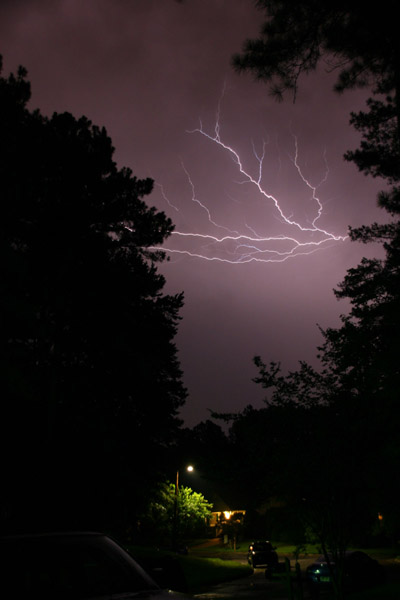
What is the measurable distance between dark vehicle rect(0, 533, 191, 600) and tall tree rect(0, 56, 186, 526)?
1355 centimetres

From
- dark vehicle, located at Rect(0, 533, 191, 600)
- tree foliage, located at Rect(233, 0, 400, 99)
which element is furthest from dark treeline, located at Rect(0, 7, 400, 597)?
dark vehicle, located at Rect(0, 533, 191, 600)

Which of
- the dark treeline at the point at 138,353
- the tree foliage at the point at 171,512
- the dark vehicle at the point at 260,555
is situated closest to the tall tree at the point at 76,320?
the dark treeline at the point at 138,353

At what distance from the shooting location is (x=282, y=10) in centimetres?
941

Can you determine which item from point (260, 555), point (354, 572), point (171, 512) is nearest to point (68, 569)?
Result: point (354, 572)

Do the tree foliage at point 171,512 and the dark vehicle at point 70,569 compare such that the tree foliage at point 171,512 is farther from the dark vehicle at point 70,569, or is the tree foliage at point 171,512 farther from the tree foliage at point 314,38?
the dark vehicle at point 70,569

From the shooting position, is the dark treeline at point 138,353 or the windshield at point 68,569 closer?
the windshield at point 68,569

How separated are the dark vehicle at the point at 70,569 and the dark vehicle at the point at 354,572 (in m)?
14.8

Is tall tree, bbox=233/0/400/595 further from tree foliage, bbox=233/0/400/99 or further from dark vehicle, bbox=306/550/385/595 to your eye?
dark vehicle, bbox=306/550/385/595

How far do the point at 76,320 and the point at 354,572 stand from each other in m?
12.7

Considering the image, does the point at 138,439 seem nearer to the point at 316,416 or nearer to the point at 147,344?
the point at 147,344

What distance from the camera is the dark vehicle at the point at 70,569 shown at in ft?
9.01

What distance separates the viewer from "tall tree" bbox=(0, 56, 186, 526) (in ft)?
54.7

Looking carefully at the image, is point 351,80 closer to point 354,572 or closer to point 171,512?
point 354,572

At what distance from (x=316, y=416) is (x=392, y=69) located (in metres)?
7.33
